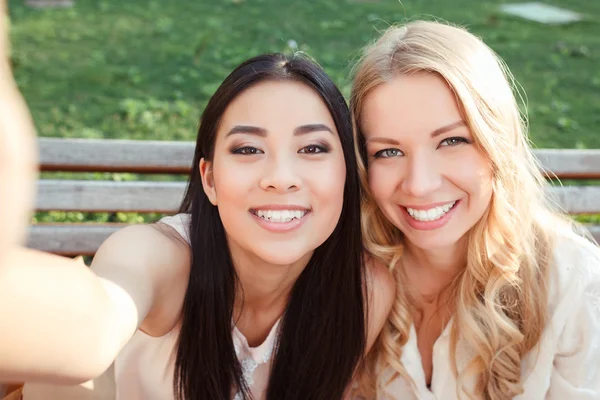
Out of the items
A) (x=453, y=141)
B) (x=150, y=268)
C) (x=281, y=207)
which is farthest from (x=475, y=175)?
(x=150, y=268)

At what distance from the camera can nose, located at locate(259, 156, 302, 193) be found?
2.43m

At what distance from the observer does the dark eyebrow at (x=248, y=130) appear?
8.23 feet

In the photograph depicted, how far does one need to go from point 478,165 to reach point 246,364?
114 cm

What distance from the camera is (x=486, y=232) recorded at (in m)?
2.86

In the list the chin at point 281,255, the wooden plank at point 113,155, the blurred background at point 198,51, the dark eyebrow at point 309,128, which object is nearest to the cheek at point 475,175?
the dark eyebrow at point 309,128

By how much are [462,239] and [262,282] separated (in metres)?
0.79

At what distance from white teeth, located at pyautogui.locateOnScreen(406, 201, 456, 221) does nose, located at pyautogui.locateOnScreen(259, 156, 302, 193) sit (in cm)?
47

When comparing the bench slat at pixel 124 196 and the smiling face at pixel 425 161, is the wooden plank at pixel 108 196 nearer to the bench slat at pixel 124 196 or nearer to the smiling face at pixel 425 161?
the bench slat at pixel 124 196

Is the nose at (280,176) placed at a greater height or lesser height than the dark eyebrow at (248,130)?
lesser

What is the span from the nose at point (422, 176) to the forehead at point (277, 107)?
0.30m

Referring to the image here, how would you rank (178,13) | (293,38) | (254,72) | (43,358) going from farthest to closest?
(178,13), (293,38), (254,72), (43,358)

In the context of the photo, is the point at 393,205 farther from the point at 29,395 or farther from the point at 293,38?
the point at 293,38

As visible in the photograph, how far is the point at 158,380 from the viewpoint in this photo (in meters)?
2.96

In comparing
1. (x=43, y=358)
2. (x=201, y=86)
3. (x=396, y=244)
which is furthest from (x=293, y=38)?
(x=43, y=358)
